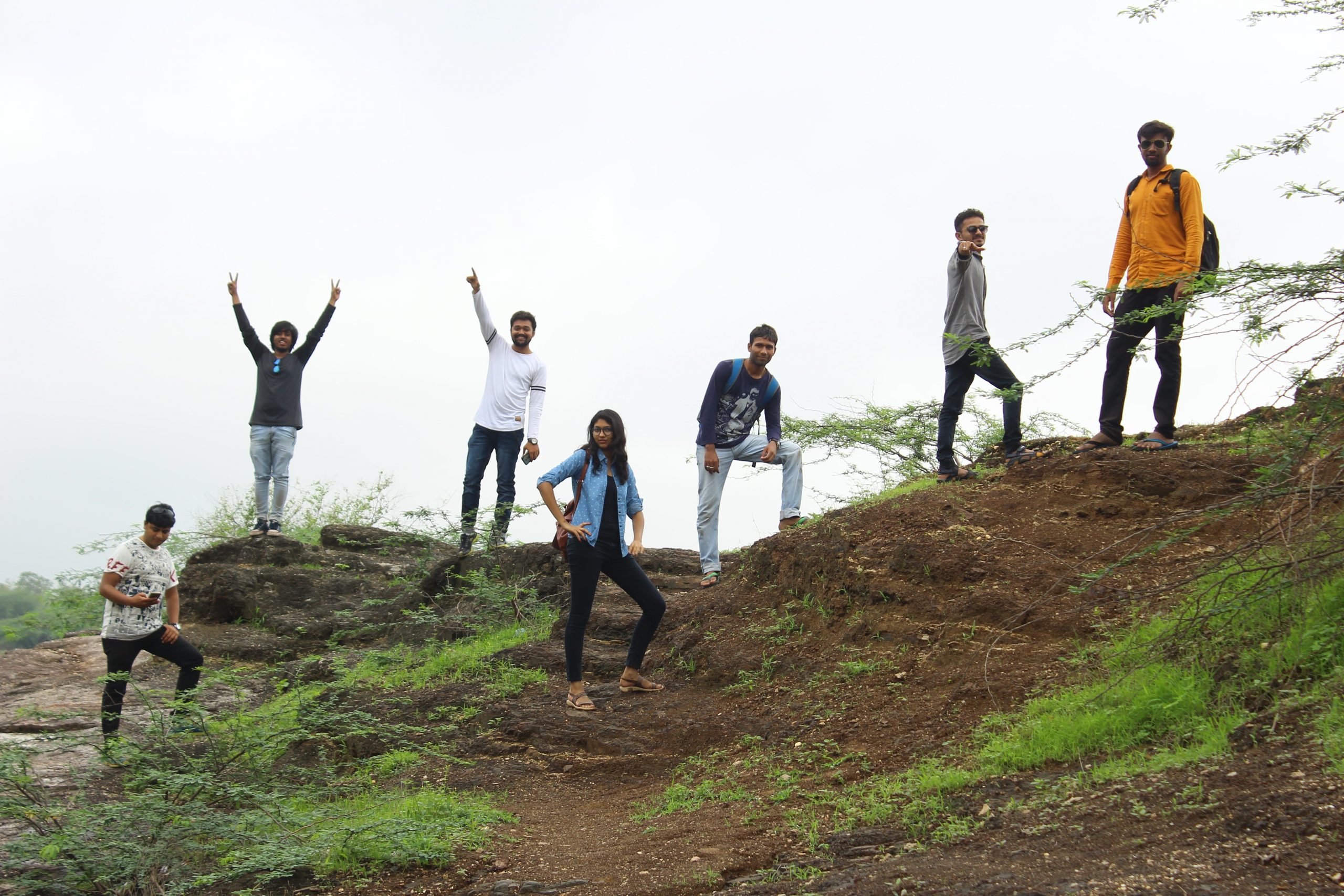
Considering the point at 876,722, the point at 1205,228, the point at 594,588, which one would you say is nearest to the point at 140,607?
the point at 594,588

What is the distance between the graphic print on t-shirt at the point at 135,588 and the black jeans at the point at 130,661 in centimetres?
7

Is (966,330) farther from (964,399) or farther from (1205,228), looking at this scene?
(1205,228)

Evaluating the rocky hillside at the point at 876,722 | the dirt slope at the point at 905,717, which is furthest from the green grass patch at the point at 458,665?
the dirt slope at the point at 905,717

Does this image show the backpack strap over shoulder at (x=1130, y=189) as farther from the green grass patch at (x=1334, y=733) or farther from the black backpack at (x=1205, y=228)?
the green grass patch at (x=1334, y=733)

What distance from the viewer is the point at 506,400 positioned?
10156mm

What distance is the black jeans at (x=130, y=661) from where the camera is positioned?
23.2 feet

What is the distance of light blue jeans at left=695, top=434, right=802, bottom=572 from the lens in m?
8.41

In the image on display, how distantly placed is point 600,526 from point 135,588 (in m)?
3.60

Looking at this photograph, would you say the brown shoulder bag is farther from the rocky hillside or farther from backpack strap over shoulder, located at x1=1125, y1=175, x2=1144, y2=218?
backpack strap over shoulder, located at x1=1125, y1=175, x2=1144, y2=218

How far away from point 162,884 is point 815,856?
354cm

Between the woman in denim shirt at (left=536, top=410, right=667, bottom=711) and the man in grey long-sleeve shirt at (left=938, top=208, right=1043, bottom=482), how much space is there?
2.65 meters

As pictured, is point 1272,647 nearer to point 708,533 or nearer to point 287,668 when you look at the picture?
point 708,533

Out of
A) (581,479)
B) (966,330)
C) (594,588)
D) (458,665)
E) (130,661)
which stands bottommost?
(458,665)

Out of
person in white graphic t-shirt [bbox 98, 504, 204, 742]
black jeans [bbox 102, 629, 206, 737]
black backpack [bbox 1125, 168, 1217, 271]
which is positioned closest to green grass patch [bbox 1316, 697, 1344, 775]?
black backpack [bbox 1125, 168, 1217, 271]
